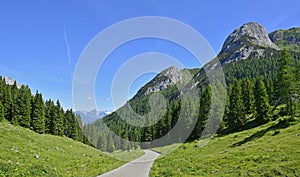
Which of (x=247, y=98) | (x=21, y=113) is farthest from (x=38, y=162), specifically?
(x=247, y=98)

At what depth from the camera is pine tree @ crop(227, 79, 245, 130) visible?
211ft

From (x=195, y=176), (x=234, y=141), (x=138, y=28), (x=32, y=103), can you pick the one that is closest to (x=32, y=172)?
(x=195, y=176)

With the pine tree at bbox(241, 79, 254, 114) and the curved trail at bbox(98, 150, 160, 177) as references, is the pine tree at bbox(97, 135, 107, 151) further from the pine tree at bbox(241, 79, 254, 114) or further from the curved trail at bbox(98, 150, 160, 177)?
the curved trail at bbox(98, 150, 160, 177)

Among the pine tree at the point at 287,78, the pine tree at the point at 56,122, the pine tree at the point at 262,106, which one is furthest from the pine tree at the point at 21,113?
the pine tree at the point at 287,78

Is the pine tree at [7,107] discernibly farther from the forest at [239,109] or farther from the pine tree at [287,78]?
the pine tree at [287,78]

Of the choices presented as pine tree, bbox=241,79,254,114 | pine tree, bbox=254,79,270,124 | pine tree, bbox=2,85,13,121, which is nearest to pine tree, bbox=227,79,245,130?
pine tree, bbox=241,79,254,114

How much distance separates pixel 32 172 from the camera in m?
16.0

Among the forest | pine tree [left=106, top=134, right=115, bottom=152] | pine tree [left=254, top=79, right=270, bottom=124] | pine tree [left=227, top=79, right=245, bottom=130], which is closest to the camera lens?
the forest

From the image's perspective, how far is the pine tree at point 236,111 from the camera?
6425 cm

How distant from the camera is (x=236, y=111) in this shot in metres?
65.1

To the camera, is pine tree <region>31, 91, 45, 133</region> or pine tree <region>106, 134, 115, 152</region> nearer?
pine tree <region>31, 91, 45, 133</region>

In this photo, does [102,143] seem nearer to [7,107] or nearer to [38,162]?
[7,107]

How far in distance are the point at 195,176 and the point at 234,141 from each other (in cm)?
2875

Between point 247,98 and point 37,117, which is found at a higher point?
point 37,117
